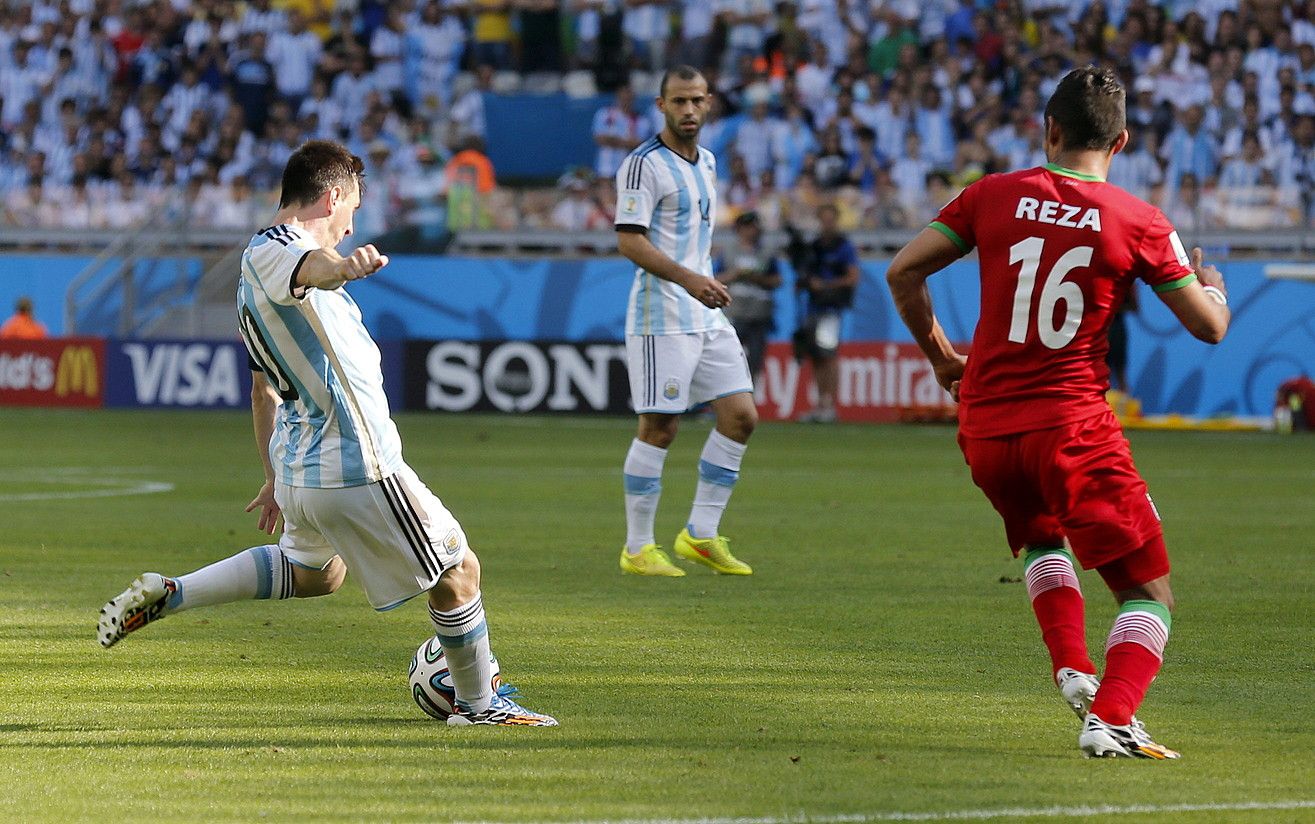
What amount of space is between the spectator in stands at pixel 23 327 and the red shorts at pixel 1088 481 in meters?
21.9

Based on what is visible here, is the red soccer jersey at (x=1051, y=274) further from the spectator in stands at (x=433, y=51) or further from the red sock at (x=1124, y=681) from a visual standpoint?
the spectator in stands at (x=433, y=51)

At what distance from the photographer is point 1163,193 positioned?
2334 cm

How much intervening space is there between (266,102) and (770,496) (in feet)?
55.8

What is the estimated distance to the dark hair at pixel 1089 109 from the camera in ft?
16.9

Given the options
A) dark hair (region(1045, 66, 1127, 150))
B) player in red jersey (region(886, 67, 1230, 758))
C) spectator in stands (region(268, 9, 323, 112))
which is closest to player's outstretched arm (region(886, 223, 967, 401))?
player in red jersey (region(886, 67, 1230, 758))

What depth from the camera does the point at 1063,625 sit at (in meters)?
5.42

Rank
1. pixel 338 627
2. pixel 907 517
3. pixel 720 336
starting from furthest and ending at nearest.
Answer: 1. pixel 907 517
2. pixel 720 336
3. pixel 338 627

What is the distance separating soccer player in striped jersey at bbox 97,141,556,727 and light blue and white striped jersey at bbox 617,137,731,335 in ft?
13.4

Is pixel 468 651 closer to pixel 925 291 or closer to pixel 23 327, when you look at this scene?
pixel 925 291

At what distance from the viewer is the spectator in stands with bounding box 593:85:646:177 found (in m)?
26.4

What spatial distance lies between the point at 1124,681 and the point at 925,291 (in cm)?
114

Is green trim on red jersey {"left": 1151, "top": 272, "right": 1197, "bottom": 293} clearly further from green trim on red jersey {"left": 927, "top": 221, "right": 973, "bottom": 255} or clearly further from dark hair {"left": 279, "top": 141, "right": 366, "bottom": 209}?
dark hair {"left": 279, "top": 141, "right": 366, "bottom": 209}

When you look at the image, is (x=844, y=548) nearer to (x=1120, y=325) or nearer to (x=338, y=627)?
(x=338, y=627)

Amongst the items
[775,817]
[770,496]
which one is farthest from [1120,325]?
[775,817]
